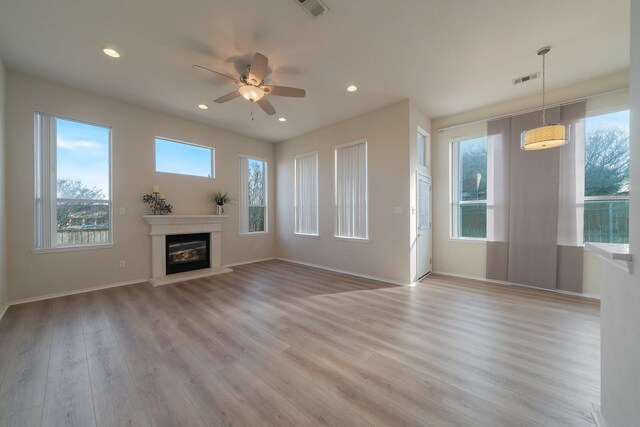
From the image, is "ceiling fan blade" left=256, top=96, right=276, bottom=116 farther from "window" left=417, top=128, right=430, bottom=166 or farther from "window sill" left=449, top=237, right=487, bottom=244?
"window sill" left=449, top=237, right=487, bottom=244

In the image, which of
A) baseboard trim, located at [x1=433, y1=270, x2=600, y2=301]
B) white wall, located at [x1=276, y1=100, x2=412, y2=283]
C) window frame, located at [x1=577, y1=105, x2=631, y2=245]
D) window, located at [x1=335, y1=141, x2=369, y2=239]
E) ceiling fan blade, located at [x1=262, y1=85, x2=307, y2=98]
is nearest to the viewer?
ceiling fan blade, located at [x1=262, y1=85, x2=307, y2=98]

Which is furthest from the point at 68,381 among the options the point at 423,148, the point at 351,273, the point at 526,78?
the point at 526,78

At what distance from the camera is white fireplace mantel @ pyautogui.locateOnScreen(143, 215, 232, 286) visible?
447 cm

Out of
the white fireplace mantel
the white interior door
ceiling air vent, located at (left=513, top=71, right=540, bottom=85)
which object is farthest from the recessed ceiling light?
ceiling air vent, located at (left=513, top=71, right=540, bottom=85)

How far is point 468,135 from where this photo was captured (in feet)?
14.8

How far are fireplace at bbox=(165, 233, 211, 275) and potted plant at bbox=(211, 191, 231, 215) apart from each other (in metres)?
0.61

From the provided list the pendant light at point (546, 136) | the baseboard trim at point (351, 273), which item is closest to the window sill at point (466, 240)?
the baseboard trim at point (351, 273)

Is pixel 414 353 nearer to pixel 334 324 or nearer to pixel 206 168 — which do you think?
pixel 334 324

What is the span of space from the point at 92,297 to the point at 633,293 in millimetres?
5603

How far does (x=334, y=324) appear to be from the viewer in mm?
2682

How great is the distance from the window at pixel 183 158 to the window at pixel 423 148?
15.1 feet

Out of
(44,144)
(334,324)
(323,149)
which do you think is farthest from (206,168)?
(334,324)

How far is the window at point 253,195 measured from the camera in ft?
19.7

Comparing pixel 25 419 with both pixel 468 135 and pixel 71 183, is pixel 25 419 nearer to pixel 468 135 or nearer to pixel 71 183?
pixel 71 183
